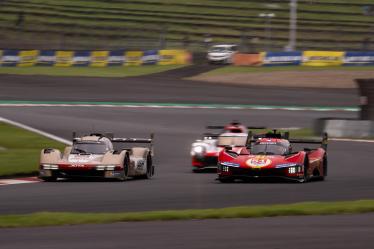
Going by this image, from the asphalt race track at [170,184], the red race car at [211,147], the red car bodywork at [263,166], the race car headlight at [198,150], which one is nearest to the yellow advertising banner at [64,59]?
the asphalt race track at [170,184]

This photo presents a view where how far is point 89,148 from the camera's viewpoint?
24.5 m

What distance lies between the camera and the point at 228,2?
3708 inches

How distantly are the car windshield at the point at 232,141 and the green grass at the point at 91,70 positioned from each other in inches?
1482

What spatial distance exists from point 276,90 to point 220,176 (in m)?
34.1

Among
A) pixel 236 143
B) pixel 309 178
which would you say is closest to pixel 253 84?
pixel 236 143

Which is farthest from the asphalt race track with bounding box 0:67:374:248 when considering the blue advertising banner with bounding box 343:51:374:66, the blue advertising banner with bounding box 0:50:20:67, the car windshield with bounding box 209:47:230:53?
the car windshield with bounding box 209:47:230:53

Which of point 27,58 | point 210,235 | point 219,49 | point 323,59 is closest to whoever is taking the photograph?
point 210,235

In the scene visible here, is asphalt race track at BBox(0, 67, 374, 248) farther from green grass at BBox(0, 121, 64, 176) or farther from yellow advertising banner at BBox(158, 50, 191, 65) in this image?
yellow advertising banner at BBox(158, 50, 191, 65)

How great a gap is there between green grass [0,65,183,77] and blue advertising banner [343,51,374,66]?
1135cm

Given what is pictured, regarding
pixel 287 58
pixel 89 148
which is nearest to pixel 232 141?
pixel 89 148

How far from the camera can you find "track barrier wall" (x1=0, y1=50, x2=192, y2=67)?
229 feet

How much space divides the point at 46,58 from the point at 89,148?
4674 centimetres

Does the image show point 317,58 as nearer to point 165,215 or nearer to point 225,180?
point 225,180

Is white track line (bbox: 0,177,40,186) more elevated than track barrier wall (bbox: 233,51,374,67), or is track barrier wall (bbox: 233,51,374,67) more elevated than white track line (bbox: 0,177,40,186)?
track barrier wall (bbox: 233,51,374,67)
